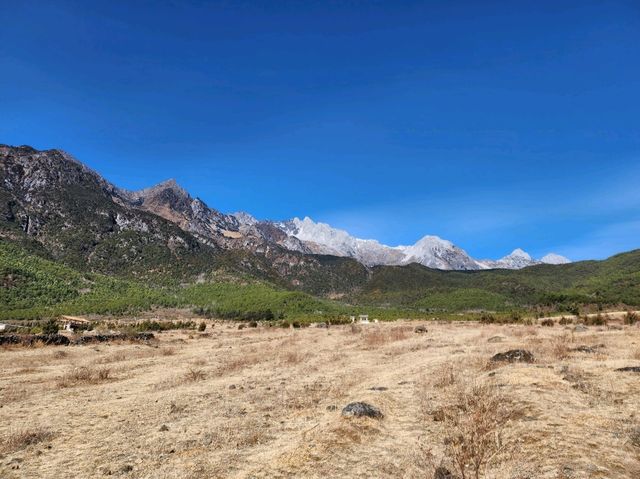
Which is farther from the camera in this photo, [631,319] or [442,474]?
[631,319]

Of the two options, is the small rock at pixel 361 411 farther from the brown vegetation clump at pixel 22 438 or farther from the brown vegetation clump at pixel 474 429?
the brown vegetation clump at pixel 22 438

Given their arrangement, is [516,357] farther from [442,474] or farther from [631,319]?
[631,319]

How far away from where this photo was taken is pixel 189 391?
1792 cm

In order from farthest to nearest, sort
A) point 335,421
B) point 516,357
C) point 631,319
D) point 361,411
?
point 631,319 < point 516,357 < point 361,411 < point 335,421

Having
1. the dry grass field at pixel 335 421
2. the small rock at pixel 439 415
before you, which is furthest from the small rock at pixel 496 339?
the small rock at pixel 439 415

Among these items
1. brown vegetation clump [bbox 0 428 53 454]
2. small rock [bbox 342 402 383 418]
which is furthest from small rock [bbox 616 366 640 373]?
brown vegetation clump [bbox 0 428 53 454]

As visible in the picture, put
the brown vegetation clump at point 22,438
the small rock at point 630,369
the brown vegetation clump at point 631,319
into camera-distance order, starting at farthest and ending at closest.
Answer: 1. the brown vegetation clump at point 631,319
2. the small rock at point 630,369
3. the brown vegetation clump at point 22,438

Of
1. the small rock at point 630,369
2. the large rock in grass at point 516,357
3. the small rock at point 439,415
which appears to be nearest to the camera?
the small rock at point 439,415

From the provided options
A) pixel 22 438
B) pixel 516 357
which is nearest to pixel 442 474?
pixel 22 438

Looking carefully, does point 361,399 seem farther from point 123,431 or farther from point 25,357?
point 25,357

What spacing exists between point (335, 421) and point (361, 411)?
104cm

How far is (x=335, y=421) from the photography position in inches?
454

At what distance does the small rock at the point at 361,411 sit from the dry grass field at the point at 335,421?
0.29 m

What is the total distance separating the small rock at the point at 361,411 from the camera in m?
12.1
